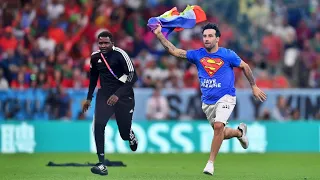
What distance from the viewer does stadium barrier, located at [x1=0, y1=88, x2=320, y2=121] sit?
2269cm

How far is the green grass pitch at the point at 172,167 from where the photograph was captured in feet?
46.8

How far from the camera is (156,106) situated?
932 inches

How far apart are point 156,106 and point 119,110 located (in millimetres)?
8632

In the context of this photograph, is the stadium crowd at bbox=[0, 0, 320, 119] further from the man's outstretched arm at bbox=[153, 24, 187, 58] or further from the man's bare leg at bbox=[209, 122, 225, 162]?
the man's bare leg at bbox=[209, 122, 225, 162]

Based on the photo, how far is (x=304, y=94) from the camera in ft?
80.4

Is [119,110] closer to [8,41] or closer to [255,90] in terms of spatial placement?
[255,90]

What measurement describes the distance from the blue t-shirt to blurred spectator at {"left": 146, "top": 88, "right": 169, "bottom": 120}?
9.40 metres

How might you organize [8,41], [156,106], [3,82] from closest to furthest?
[3,82] → [156,106] → [8,41]

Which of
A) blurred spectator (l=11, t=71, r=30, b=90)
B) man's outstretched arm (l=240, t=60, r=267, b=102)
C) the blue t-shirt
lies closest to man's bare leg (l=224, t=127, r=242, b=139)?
the blue t-shirt

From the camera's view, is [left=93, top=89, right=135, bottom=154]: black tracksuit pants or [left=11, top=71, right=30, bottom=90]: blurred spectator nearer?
[left=93, top=89, right=135, bottom=154]: black tracksuit pants

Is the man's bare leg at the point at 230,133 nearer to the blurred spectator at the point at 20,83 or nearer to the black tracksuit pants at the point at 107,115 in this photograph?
the black tracksuit pants at the point at 107,115

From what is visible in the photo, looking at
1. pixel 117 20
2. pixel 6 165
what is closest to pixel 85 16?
pixel 117 20

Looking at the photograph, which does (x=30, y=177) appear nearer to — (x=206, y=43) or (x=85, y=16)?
(x=206, y=43)

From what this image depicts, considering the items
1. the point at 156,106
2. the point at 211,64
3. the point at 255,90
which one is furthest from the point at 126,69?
the point at 156,106
